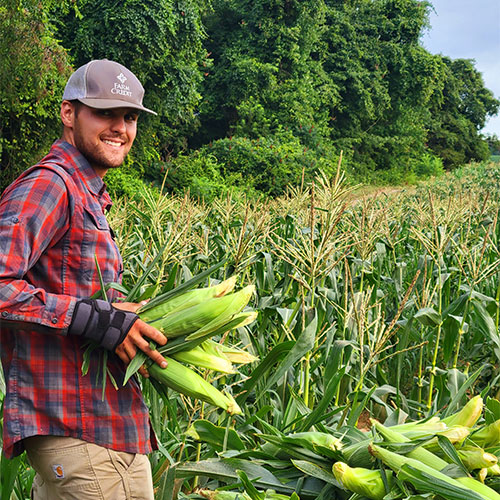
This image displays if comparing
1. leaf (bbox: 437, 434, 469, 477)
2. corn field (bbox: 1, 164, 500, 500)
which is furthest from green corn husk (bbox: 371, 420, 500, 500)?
corn field (bbox: 1, 164, 500, 500)

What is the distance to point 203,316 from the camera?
5.34 ft

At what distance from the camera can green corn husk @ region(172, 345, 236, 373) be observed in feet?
5.40

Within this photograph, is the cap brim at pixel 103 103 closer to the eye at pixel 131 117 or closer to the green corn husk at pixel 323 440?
the eye at pixel 131 117

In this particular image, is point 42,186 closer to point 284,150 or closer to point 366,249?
point 366,249

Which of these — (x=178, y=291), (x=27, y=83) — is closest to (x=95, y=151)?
(x=178, y=291)

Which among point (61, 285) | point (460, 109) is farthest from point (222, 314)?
point (460, 109)

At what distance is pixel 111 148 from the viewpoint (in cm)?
181

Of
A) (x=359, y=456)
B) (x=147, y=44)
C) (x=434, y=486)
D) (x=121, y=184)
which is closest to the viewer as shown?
(x=434, y=486)

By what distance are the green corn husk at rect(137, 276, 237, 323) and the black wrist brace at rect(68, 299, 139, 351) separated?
0.14 m

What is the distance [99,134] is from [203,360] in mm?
796

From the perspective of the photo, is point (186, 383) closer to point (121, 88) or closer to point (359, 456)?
point (359, 456)

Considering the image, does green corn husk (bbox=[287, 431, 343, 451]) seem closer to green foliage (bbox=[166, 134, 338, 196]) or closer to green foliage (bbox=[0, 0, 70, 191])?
green foliage (bbox=[0, 0, 70, 191])

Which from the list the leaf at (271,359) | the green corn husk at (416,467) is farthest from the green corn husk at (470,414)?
the leaf at (271,359)

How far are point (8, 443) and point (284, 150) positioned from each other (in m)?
16.6
